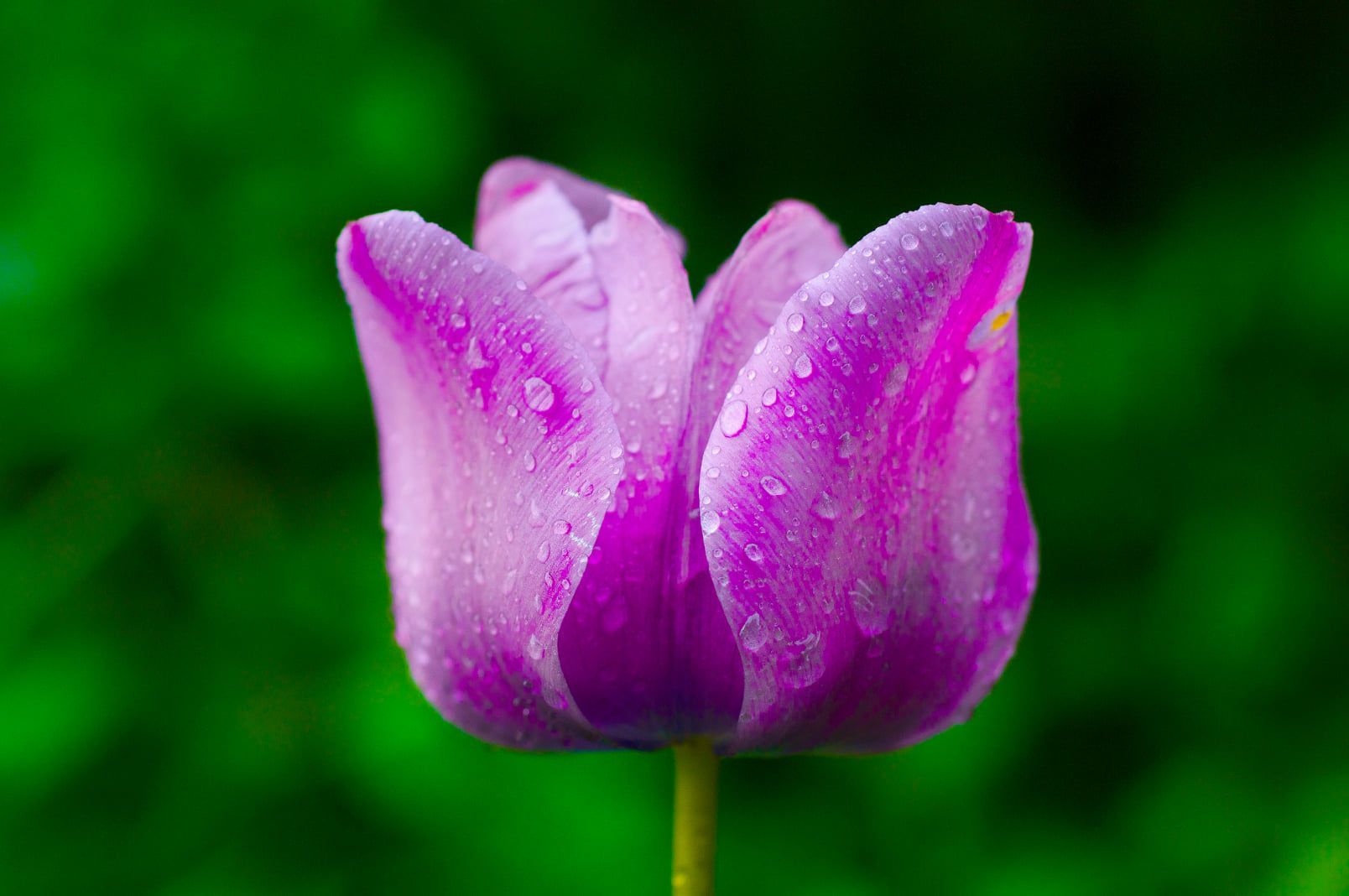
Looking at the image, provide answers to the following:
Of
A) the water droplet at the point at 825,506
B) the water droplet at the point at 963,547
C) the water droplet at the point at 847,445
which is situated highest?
the water droplet at the point at 847,445

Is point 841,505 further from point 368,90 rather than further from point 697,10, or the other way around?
point 697,10

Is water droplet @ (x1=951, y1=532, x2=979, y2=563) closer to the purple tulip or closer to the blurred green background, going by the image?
the purple tulip

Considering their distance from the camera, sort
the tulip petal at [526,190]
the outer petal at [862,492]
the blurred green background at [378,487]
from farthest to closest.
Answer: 1. the blurred green background at [378,487]
2. the tulip petal at [526,190]
3. the outer petal at [862,492]

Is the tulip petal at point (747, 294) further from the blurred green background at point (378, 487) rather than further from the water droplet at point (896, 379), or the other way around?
the blurred green background at point (378, 487)

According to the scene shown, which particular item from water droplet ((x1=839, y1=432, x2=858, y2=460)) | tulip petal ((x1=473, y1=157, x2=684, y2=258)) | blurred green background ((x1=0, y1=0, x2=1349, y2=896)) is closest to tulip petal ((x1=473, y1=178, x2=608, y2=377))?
tulip petal ((x1=473, y1=157, x2=684, y2=258))

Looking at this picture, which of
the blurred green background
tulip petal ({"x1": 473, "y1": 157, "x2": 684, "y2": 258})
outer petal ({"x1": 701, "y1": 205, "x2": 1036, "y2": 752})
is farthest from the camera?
the blurred green background

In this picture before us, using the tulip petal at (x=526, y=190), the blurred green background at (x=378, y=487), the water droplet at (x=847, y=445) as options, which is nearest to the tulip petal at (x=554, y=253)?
the tulip petal at (x=526, y=190)

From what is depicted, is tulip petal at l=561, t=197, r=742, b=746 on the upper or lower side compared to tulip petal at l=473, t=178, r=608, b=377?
lower

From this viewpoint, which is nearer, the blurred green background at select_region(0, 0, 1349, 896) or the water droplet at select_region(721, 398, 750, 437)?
the water droplet at select_region(721, 398, 750, 437)
